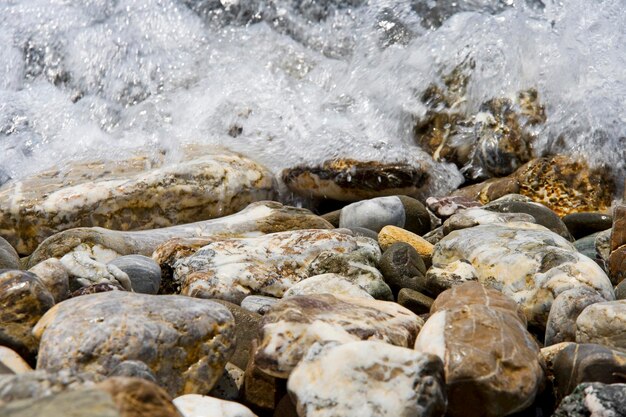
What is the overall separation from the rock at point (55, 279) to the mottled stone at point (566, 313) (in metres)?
1.66

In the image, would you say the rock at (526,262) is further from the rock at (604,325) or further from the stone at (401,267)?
the rock at (604,325)

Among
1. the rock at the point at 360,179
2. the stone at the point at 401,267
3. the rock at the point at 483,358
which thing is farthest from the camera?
the rock at the point at 360,179

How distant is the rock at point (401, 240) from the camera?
13.4ft

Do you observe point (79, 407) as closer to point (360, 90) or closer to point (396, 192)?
point (396, 192)

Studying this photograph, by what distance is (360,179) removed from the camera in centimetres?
559

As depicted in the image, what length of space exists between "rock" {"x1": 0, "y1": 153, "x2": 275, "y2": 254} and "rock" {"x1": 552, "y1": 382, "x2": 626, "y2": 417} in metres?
3.36

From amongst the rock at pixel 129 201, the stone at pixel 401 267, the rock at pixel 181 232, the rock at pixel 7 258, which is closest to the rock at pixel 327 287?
the stone at pixel 401 267

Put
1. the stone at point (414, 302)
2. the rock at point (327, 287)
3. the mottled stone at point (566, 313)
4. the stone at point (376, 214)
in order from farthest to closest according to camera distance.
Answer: the stone at point (376, 214)
the stone at point (414, 302)
the rock at point (327, 287)
the mottled stone at point (566, 313)

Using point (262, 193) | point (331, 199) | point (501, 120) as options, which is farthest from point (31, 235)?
point (501, 120)

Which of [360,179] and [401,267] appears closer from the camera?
[401,267]

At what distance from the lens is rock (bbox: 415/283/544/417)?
2.30 meters

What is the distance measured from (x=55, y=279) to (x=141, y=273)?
1.67 ft

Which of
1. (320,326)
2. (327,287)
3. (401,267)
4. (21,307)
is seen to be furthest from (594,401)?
(21,307)

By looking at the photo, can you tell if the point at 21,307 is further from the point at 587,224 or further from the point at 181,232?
the point at 587,224
